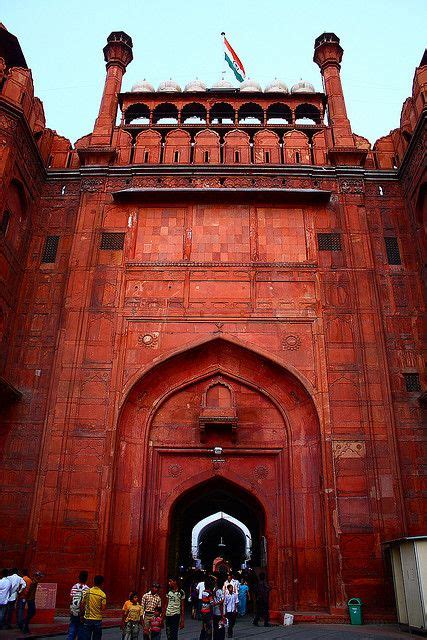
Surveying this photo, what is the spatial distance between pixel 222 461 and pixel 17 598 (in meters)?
5.02

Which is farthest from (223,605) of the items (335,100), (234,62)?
(234,62)

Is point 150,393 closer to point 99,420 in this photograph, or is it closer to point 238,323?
point 99,420

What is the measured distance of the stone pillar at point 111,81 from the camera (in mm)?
15578

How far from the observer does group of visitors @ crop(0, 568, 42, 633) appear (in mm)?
8852

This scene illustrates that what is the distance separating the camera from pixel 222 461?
1242 cm

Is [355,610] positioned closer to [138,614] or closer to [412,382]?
[138,614]

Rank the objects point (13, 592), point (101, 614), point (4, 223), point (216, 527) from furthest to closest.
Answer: point (216, 527)
point (4, 223)
point (13, 592)
point (101, 614)

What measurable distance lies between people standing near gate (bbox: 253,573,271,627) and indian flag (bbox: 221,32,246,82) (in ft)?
50.4

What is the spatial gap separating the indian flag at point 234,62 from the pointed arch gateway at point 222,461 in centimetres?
1045

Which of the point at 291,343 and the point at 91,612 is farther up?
the point at 291,343

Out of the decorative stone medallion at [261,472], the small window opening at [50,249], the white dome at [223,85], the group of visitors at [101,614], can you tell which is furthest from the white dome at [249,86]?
the group of visitors at [101,614]

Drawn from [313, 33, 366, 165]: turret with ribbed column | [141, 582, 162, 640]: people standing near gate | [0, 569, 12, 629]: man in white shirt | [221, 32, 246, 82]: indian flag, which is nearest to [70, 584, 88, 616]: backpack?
[141, 582, 162, 640]: people standing near gate

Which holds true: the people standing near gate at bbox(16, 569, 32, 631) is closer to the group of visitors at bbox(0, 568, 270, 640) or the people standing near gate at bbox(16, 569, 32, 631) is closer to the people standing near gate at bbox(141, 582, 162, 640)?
the group of visitors at bbox(0, 568, 270, 640)

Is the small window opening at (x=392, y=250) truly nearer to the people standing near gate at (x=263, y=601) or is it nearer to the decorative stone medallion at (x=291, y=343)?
the decorative stone medallion at (x=291, y=343)
